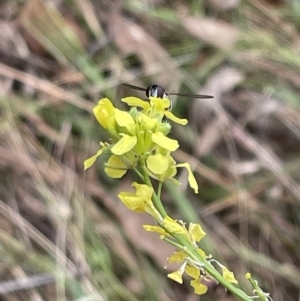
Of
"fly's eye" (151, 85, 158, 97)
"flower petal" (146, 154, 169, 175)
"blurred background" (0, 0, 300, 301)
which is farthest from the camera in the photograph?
"blurred background" (0, 0, 300, 301)

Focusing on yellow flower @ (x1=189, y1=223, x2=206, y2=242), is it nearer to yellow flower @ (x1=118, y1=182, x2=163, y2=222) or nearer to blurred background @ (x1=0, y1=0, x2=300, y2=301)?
yellow flower @ (x1=118, y1=182, x2=163, y2=222)

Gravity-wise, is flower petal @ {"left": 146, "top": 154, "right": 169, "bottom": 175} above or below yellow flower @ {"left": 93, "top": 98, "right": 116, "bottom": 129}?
below

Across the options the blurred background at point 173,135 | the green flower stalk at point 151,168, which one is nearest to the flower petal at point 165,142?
the green flower stalk at point 151,168

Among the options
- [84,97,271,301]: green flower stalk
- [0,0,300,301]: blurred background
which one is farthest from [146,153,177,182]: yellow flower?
[0,0,300,301]: blurred background

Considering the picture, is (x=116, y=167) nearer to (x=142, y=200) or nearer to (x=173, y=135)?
(x=142, y=200)

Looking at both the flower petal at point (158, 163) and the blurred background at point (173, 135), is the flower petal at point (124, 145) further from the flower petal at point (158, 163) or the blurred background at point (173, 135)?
the blurred background at point (173, 135)

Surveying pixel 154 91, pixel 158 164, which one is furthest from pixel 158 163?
pixel 154 91
